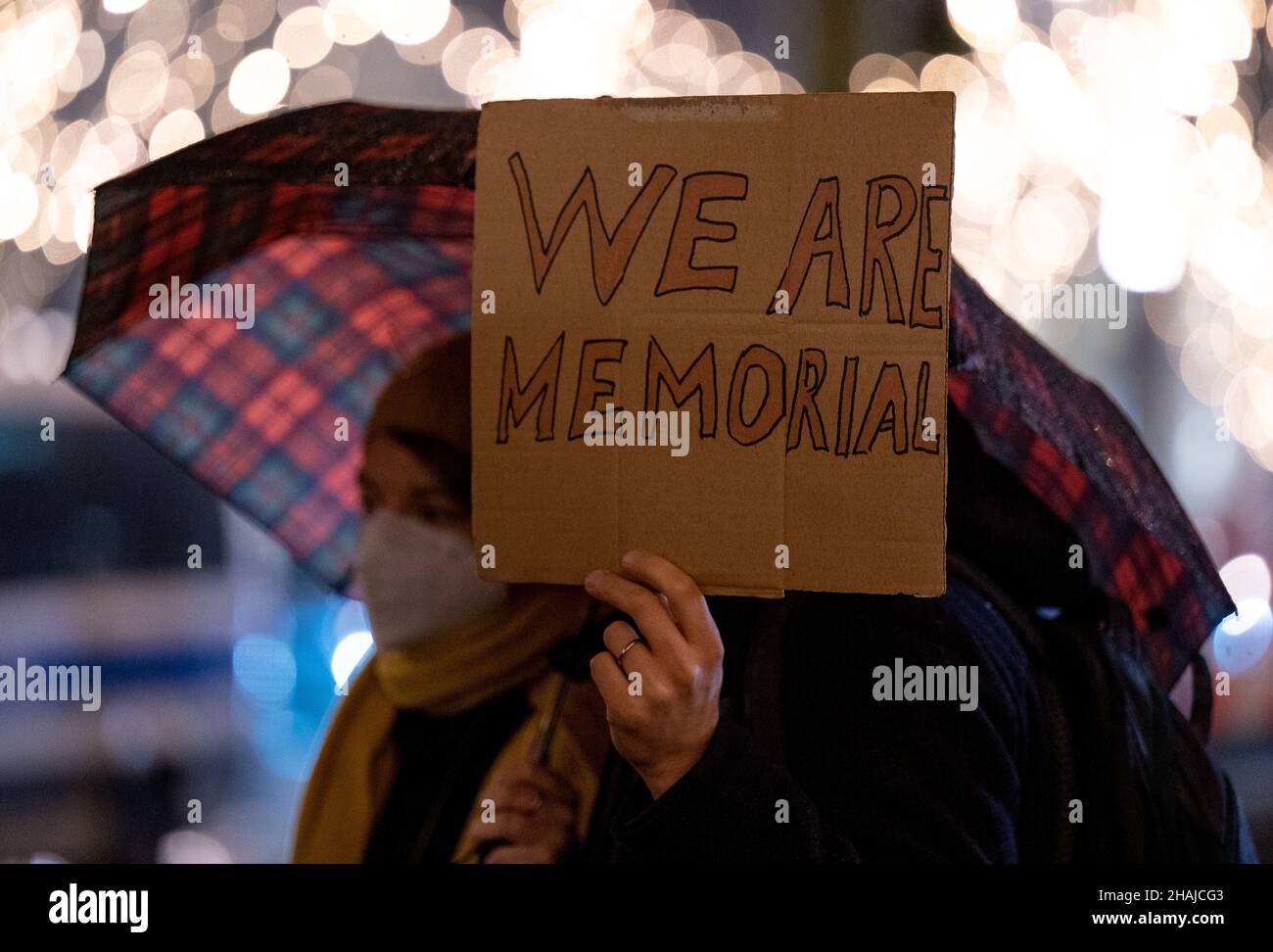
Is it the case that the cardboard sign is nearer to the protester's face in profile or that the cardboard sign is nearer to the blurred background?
the protester's face in profile

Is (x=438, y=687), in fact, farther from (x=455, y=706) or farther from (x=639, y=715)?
(x=639, y=715)

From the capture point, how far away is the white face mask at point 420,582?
5.09ft

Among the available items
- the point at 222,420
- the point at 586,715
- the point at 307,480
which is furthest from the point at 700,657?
the point at 222,420

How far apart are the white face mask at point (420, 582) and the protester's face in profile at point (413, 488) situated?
1 cm

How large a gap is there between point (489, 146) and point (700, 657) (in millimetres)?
676

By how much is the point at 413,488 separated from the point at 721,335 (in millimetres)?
607

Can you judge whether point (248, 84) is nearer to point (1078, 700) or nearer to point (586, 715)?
point (586, 715)

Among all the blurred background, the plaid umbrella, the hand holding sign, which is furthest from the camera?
the blurred background

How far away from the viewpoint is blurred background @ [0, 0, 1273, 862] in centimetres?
162

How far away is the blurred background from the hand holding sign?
0.61 metres

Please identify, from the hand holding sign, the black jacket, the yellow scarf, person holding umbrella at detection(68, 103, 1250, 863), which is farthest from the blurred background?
the hand holding sign

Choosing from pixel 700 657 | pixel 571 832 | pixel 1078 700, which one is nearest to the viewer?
pixel 700 657

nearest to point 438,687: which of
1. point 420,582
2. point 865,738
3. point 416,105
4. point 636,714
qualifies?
point 420,582
